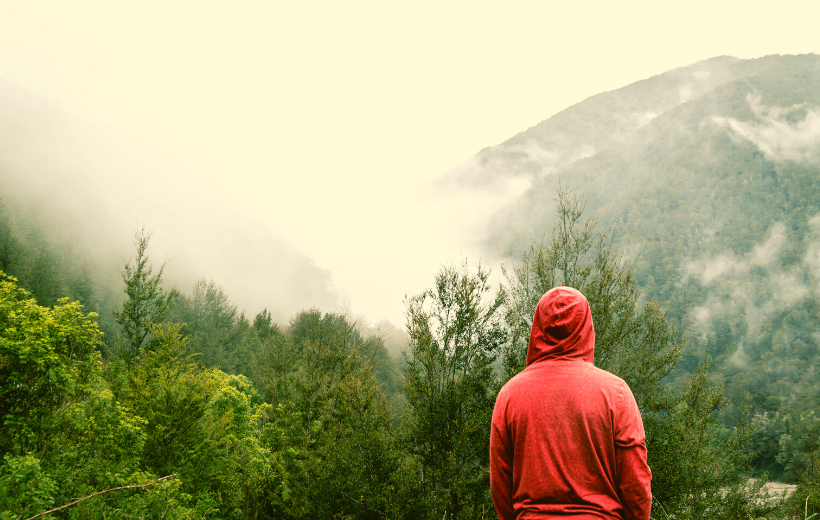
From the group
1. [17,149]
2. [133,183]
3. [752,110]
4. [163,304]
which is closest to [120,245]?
[17,149]

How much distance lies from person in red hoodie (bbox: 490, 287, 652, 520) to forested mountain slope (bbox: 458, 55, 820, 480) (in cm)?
10015

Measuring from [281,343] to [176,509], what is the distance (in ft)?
74.9

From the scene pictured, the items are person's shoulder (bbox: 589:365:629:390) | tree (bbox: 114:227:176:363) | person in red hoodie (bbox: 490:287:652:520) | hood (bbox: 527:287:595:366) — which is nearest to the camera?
person in red hoodie (bbox: 490:287:652:520)

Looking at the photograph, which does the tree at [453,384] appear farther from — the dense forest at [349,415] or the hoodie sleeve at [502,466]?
the hoodie sleeve at [502,466]

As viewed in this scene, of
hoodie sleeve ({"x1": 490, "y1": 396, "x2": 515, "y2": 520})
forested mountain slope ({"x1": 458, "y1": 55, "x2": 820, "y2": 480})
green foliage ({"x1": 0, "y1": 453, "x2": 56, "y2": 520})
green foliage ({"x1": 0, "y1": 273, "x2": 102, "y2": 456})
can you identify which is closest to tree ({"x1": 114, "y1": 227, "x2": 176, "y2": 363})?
green foliage ({"x1": 0, "y1": 273, "x2": 102, "y2": 456})

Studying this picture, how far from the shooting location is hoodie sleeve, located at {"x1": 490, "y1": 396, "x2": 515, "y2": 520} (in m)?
2.15

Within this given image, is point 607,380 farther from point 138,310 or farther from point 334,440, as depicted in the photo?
point 138,310

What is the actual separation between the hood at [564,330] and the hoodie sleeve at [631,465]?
0.33m

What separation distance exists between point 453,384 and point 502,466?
42.0 feet

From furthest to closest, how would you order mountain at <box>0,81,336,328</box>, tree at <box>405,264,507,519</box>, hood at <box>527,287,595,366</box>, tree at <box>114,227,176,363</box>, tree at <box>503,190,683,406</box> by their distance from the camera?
1. mountain at <box>0,81,336,328</box>
2. tree at <box>114,227,176,363</box>
3. tree at <box>503,190,683,406</box>
4. tree at <box>405,264,507,519</box>
5. hood at <box>527,287,595,366</box>

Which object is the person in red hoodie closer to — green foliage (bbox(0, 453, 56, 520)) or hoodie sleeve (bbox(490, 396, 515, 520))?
hoodie sleeve (bbox(490, 396, 515, 520))

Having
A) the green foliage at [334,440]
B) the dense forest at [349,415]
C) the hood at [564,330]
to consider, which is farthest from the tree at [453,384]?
the hood at [564,330]

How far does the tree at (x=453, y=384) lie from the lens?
42.9 feet

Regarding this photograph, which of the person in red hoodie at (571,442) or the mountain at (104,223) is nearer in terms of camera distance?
the person in red hoodie at (571,442)
